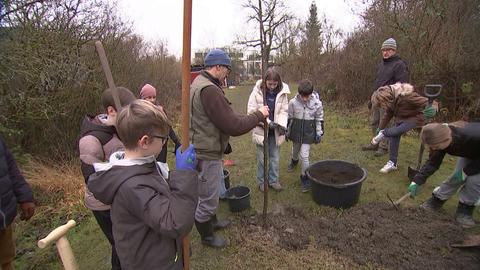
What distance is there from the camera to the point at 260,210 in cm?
416

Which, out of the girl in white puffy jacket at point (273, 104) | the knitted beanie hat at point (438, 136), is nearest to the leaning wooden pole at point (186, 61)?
the girl in white puffy jacket at point (273, 104)

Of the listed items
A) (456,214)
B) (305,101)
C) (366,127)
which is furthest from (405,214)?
(366,127)

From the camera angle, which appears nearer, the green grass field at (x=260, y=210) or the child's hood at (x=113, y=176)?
the child's hood at (x=113, y=176)

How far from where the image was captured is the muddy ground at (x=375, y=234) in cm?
301

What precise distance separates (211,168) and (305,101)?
2.08 meters

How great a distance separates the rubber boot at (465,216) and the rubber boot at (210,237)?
2669 mm

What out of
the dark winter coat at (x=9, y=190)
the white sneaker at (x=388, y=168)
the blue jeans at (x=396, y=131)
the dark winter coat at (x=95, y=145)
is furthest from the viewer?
the white sneaker at (x=388, y=168)

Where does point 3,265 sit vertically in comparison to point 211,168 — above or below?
below

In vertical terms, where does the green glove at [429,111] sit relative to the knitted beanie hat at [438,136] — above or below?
above

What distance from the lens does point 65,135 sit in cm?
598

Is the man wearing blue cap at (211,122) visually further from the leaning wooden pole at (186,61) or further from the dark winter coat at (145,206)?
the dark winter coat at (145,206)

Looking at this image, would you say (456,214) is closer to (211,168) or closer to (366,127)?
(211,168)

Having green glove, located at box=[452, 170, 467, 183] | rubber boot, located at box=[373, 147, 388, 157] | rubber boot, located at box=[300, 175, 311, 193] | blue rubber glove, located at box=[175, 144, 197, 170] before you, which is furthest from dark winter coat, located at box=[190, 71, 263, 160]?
rubber boot, located at box=[373, 147, 388, 157]

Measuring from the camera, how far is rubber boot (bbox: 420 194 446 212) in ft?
12.6
